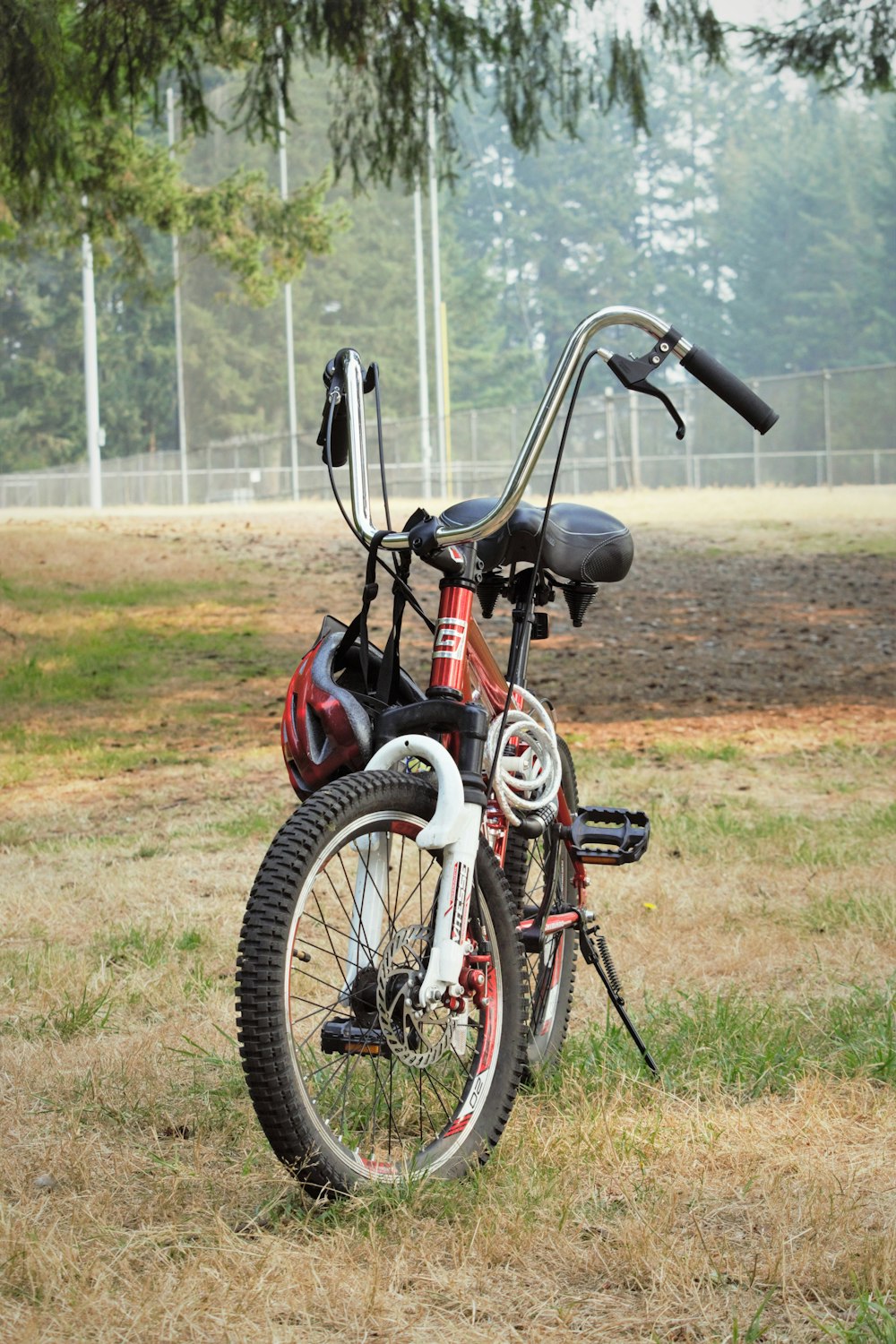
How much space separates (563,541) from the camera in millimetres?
3338

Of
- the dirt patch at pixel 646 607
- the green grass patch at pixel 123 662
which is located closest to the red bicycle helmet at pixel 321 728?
the dirt patch at pixel 646 607

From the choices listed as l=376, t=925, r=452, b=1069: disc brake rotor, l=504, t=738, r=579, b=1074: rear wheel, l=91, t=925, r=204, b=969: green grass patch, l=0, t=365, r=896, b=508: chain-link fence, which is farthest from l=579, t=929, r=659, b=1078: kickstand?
l=0, t=365, r=896, b=508: chain-link fence

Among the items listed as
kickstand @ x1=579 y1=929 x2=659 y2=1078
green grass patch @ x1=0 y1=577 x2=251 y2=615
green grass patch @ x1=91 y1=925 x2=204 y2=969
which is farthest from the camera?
green grass patch @ x1=0 y1=577 x2=251 y2=615

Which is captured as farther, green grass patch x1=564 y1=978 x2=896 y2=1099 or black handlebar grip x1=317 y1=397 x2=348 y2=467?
green grass patch x1=564 y1=978 x2=896 y2=1099

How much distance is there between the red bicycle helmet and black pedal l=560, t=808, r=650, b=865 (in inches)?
28.2

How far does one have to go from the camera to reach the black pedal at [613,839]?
3.52 meters

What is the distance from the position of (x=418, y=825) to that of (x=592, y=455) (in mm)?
42157

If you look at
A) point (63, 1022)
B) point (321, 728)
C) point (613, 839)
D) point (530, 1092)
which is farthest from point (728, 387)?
point (63, 1022)

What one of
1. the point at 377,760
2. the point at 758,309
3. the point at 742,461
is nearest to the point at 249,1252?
the point at 377,760

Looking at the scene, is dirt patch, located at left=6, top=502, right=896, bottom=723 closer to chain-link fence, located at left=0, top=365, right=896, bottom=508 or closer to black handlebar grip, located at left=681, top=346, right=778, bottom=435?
black handlebar grip, located at left=681, top=346, right=778, bottom=435

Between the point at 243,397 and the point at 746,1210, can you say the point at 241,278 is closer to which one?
the point at 746,1210

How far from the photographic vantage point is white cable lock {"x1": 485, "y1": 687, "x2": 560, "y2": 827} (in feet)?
10.3

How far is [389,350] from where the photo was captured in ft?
177

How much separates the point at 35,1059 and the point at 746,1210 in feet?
5.30
